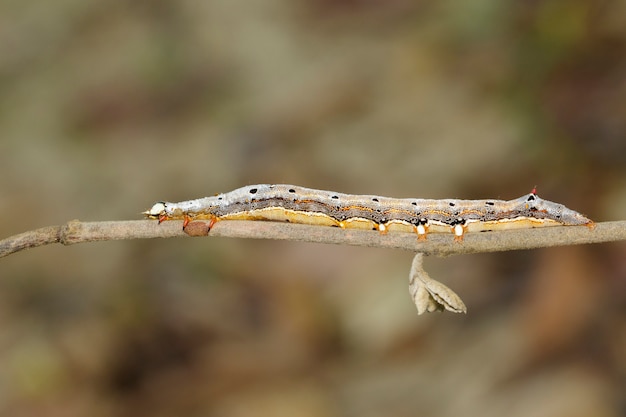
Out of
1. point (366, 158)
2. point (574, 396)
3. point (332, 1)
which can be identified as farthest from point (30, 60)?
point (574, 396)

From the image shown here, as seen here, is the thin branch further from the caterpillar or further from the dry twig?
the caterpillar

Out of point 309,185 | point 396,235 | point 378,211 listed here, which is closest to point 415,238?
point 396,235

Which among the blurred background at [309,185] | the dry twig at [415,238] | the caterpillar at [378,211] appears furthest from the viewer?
the blurred background at [309,185]

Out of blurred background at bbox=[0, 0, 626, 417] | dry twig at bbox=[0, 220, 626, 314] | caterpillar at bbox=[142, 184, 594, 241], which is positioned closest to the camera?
dry twig at bbox=[0, 220, 626, 314]

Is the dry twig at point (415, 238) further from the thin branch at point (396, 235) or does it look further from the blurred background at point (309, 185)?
the blurred background at point (309, 185)

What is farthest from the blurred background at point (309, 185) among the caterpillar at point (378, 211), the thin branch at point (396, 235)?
the thin branch at point (396, 235)

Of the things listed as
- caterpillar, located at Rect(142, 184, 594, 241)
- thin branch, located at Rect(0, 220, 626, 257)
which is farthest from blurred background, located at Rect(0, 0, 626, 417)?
thin branch, located at Rect(0, 220, 626, 257)

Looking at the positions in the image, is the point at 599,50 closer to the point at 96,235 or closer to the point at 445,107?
the point at 445,107
